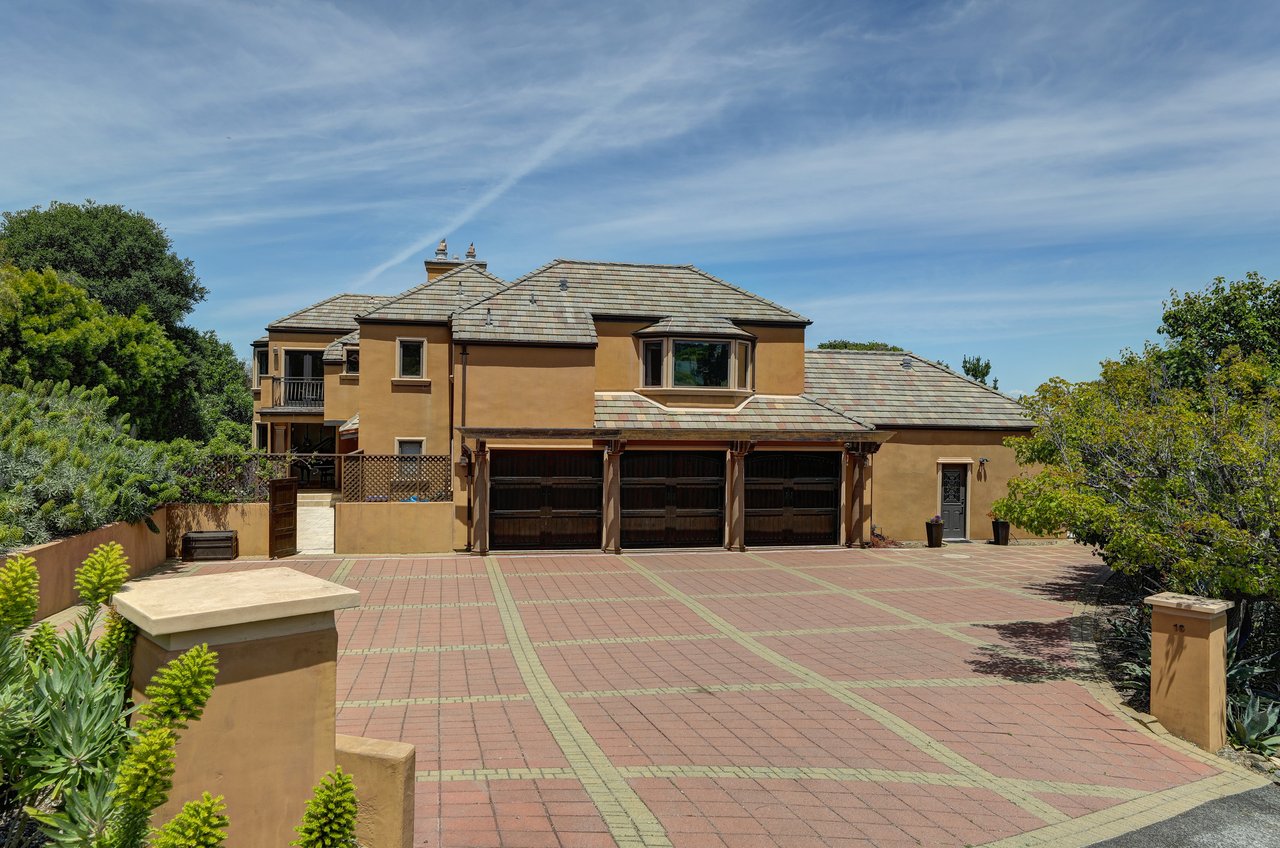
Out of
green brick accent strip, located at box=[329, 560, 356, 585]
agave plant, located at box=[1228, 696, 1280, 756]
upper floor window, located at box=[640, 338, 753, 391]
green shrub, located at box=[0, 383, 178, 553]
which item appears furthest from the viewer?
upper floor window, located at box=[640, 338, 753, 391]

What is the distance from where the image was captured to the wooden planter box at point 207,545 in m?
18.2

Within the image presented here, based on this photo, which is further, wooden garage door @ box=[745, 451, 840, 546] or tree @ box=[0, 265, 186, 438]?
tree @ box=[0, 265, 186, 438]

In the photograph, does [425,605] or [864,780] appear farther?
[425,605]

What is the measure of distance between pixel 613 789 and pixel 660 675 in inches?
138

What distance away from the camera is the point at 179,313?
1694 inches

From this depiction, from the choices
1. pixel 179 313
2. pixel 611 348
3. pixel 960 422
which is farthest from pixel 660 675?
pixel 179 313

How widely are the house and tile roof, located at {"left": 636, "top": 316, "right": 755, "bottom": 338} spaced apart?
6 cm

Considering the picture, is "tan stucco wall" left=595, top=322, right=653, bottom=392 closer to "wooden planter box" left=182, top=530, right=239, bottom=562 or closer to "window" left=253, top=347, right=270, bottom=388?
"wooden planter box" left=182, top=530, right=239, bottom=562

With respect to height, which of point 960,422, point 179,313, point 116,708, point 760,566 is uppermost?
point 179,313

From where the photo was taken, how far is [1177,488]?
394 inches

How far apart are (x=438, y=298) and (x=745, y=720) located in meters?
18.6

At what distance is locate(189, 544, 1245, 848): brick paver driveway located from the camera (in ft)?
21.4

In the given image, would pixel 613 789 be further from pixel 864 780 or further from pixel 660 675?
pixel 660 675

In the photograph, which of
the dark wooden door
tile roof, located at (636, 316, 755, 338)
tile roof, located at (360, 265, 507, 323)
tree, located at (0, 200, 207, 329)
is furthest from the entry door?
tree, located at (0, 200, 207, 329)
